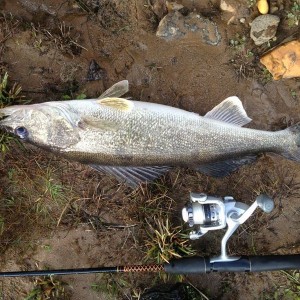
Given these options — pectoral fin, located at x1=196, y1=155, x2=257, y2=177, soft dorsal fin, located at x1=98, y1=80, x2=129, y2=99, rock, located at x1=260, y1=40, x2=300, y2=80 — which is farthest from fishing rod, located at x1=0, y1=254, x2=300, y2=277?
rock, located at x1=260, y1=40, x2=300, y2=80

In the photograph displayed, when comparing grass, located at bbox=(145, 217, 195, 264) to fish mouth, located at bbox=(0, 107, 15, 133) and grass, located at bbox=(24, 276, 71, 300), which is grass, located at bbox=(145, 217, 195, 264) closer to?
grass, located at bbox=(24, 276, 71, 300)

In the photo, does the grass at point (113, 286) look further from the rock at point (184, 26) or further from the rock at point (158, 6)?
the rock at point (158, 6)

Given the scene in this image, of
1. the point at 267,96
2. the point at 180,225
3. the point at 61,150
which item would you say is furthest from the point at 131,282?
the point at 267,96

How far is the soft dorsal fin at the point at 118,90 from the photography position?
424 cm

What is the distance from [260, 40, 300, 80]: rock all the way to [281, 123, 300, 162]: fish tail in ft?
1.96

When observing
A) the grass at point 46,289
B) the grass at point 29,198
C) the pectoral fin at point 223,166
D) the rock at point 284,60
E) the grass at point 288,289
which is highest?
the rock at point 284,60

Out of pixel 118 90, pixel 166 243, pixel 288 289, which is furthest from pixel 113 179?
pixel 288 289

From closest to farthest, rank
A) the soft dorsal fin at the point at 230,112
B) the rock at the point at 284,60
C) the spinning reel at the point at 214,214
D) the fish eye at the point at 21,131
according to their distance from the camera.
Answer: the fish eye at the point at 21,131, the spinning reel at the point at 214,214, the soft dorsal fin at the point at 230,112, the rock at the point at 284,60

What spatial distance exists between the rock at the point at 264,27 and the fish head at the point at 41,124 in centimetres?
206

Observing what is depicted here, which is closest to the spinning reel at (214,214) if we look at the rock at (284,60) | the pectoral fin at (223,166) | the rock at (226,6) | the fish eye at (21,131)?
the pectoral fin at (223,166)

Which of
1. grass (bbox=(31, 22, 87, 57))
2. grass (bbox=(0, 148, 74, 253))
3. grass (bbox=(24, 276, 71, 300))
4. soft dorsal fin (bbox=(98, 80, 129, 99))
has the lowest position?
grass (bbox=(24, 276, 71, 300))

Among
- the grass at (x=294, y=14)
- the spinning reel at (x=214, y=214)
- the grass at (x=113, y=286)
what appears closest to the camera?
the spinning reel at (x=214, y=214)

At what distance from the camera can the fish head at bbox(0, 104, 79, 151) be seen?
158 inches

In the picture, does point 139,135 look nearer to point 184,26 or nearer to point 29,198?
point 184,26
